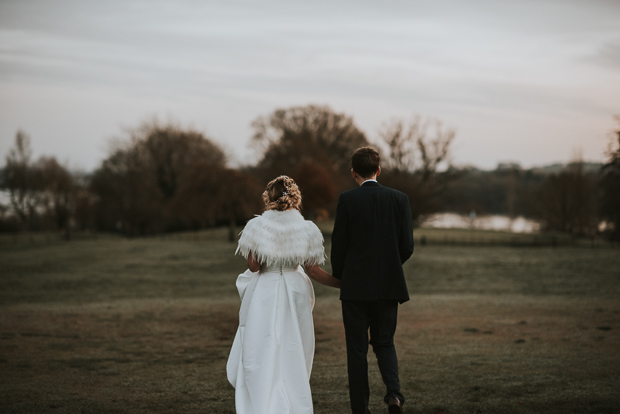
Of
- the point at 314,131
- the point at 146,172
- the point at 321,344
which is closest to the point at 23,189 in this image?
the point at 146,172

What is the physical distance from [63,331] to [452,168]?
40.6 metres

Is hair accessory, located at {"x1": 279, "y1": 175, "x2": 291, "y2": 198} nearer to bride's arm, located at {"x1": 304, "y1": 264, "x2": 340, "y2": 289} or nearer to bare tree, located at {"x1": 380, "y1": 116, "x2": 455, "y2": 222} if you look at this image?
bride's arm, located at {"x1": 304, "y1": 264, "x2": 340, "y2": 289}

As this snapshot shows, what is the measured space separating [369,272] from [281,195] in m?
0.96

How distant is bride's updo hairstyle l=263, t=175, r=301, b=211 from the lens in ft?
14.2

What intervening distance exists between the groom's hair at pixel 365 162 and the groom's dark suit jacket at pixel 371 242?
0.13m

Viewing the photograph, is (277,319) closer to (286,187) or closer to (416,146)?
(286,187)

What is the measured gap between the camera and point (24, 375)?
6.23 m

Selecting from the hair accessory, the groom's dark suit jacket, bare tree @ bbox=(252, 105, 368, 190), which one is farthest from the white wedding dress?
bare tree @ bbox=(252, 105, 368, 190)

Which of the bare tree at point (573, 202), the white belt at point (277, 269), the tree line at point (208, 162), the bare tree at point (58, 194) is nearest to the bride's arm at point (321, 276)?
the white belt at point (277, 269)

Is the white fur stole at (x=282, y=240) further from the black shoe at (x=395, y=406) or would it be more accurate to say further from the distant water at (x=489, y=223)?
the distant water at (x=489, y=223)

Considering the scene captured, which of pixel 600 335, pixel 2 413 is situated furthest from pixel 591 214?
pixel 2 413

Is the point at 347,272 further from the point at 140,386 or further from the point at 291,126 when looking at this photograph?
the point at 291,126

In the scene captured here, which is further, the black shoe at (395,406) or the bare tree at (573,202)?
the bare tree at (573,202)

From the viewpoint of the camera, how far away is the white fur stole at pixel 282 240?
429 cm
